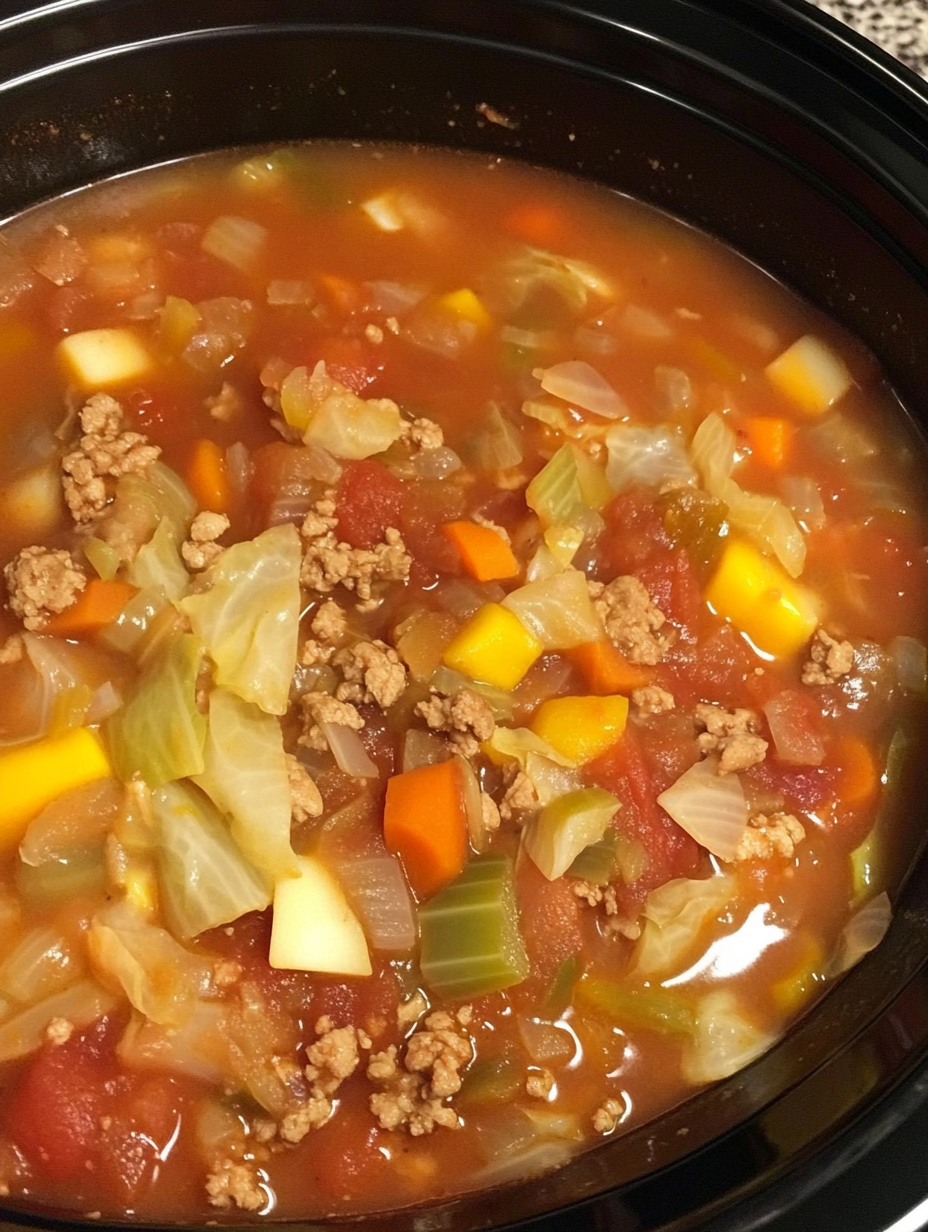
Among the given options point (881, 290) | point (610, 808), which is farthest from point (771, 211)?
point (610, 808)

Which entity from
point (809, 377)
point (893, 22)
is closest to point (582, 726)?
point (809, 377)

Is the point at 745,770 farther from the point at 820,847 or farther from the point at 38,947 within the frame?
Result: the point at 38,947

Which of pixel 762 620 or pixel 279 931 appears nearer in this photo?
pixel 279 931

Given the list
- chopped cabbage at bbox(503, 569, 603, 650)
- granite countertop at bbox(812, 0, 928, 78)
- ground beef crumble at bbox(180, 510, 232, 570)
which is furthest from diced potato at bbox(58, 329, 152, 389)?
granite countertop at bbox(812, 0, 928, 78)

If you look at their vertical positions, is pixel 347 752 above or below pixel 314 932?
above

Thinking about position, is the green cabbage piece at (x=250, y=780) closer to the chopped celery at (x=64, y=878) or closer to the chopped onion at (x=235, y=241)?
the chopped celery at (x=64, y=878)

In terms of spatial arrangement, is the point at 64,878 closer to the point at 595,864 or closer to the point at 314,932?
the point at 314,932

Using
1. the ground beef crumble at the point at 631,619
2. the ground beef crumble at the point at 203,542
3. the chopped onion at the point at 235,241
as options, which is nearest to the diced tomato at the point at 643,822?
the ground beef crumble at the point at 631,619
